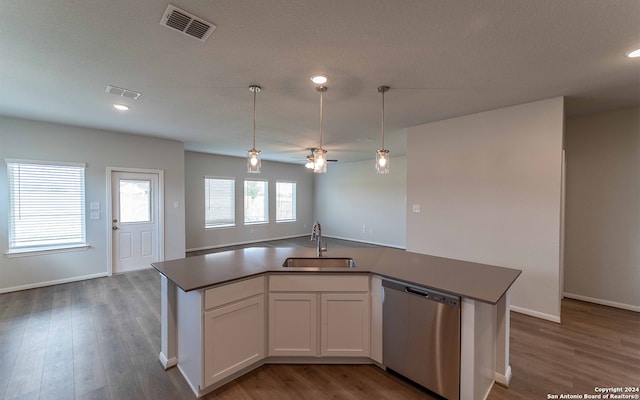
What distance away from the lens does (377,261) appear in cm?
251

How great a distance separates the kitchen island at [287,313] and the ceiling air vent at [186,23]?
1.80 meters

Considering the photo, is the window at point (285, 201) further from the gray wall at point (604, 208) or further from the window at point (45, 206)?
the gray wall at point (604, 208)

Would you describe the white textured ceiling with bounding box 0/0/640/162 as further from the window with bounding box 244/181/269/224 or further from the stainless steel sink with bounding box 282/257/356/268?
the window with bounding box 244/181/269/224

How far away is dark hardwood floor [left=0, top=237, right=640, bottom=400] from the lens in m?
2.01

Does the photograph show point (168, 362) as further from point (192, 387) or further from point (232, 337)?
point (232, 337)

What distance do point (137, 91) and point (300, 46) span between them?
2110 millimetres

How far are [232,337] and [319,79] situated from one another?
2.44m

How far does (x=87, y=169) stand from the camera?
458 centimetres

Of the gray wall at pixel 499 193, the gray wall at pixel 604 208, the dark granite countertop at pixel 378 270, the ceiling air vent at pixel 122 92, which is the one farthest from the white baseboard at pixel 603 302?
the ceiling air vent at pixel 122 92

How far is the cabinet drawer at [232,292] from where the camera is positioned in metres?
1.92

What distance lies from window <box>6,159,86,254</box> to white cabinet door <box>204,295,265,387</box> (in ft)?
14.0

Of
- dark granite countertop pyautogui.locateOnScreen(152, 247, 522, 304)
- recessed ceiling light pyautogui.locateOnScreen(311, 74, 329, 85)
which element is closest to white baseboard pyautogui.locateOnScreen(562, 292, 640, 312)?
dark granite countertop pyautogui.locateOnScreen(152, 247, 522, 304)

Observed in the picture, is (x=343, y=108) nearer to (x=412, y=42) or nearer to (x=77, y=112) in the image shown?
(x=412, y=42)

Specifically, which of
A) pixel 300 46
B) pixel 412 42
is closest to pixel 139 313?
pixel 300 46
